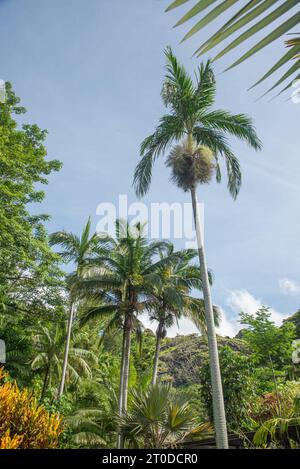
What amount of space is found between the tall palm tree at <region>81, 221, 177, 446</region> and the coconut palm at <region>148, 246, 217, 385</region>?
0.73 metres

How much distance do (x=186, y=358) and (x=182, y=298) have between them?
76.8 ft

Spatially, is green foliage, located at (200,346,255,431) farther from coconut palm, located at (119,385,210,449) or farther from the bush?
the bush

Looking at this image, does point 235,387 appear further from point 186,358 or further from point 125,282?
point 186,358

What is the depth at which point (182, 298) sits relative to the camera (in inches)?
765

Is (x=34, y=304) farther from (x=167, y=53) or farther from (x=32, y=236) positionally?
(x=167, y=53)

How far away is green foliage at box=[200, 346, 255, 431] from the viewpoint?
50.5 feet

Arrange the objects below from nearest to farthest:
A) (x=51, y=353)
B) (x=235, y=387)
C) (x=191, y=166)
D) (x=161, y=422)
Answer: (x=161, y=422)
(x=191, y=166)
(x=235, y=387)
(x=51, y=353)

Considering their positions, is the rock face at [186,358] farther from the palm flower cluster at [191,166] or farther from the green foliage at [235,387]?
the palm flower cluster at [191,166]

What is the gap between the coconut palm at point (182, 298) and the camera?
65.1 ft

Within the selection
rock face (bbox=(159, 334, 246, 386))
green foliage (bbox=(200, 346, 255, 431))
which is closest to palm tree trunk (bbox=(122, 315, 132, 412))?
green foliage (bbox=(200, 346, 255, 431))

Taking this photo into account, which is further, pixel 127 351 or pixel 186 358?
pixel 186 358

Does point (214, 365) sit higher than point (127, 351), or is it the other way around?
point (127, 351)

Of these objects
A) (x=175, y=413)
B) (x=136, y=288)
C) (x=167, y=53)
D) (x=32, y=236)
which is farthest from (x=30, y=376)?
(x=167, y=53)

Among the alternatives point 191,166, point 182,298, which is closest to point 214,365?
point 191,166
